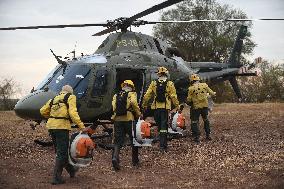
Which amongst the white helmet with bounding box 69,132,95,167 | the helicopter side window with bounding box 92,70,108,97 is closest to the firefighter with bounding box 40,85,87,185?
the white helmet with bounding box 69,132,95,167

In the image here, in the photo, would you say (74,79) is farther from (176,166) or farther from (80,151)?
(176,166)

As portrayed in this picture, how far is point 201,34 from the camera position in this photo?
44.0m

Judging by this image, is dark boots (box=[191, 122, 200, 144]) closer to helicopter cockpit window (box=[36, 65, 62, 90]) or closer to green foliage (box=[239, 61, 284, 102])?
helicopter cockpit window (box=[36, 65, 62, 90])

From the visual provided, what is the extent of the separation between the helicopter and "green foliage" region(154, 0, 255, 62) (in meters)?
29.9

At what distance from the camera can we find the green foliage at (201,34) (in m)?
43.7

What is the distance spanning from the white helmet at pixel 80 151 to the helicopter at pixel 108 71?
2666mm

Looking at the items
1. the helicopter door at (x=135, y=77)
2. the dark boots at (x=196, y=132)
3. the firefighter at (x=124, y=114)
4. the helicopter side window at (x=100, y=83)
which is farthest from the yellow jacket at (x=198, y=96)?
the firefighter at (x=124, y=114)

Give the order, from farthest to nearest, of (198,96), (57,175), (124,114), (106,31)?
(106,31), (198,96), (124,114), (57,175)

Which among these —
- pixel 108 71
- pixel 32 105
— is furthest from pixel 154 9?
pixel 32 105

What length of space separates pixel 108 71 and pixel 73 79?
1068 millimetres

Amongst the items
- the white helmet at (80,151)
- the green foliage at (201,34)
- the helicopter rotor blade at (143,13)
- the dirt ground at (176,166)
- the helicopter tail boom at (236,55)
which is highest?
the green foliage at (201,34)

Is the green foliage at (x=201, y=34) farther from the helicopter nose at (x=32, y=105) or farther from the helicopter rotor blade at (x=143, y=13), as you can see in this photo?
the helicopter nose at (x=32, y=105)

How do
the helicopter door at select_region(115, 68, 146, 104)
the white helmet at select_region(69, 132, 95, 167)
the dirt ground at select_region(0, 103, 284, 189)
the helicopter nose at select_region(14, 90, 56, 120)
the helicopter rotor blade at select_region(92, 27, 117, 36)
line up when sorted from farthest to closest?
the helicopter rotor blade at select_region(92, 27, 117, 36) < the helicopter door at select_region(115, 68, 146, 104) < the helicopter nose at select_region(14, 90, 56, 120) < the white helmet at select_region(69, 132, 95, 167) < the dirt ground at select_region(0, 103, 284, 189)

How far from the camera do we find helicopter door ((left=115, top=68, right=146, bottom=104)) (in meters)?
11.6
